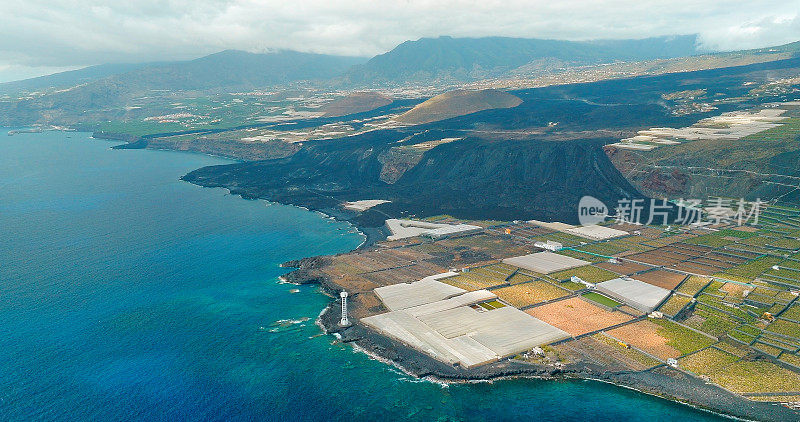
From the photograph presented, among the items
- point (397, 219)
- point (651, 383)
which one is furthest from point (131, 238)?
point (651, 383)

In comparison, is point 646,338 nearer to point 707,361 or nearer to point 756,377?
point 707,361

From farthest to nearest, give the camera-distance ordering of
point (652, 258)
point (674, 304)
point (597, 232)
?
point (597, 232)
point (652, 258)
point (674, 304)

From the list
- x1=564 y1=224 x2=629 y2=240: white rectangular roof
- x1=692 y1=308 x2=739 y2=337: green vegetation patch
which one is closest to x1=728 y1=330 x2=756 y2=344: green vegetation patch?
x1=692 y1=308 x2=739 y2=337: green vegetation patch

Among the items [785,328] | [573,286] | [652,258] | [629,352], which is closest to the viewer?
[629,352]

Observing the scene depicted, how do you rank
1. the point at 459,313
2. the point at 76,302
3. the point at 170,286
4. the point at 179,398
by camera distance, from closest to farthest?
the point at 179,398 < the point at 459,313 < the point at 76,302 < the point at 170,286

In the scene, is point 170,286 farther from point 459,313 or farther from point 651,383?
point 651,383

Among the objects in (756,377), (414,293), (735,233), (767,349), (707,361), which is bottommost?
(756,377)

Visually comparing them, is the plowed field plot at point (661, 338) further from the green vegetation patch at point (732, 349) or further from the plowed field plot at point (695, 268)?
the plowed field plot at point (695, 268)

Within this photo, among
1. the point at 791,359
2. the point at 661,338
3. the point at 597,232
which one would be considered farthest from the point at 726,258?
the point at 661,338
